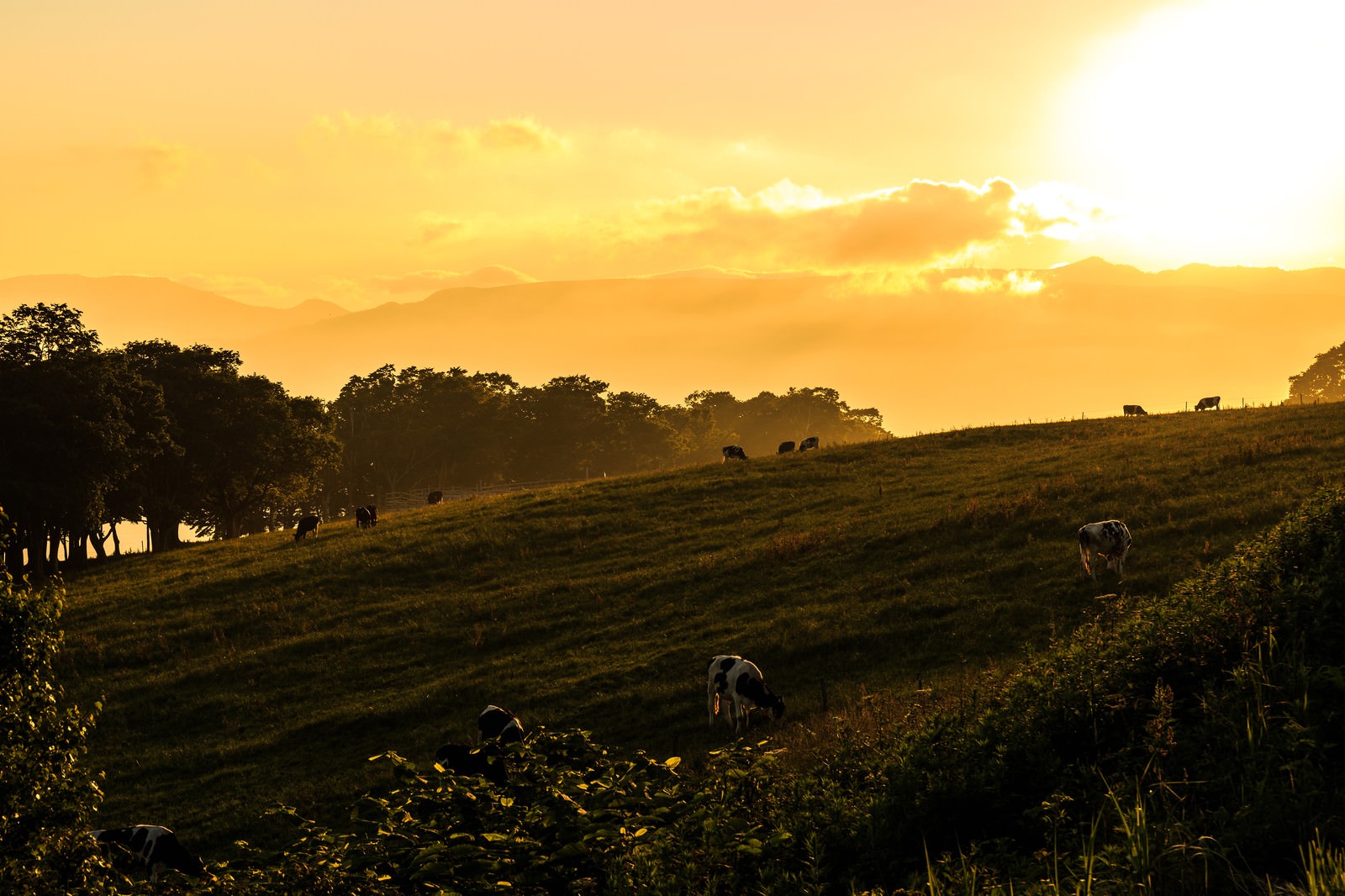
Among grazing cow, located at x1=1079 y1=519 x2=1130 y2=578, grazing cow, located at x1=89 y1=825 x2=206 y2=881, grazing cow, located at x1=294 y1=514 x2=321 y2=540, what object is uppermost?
grazing cow, located at x1=294 y1=514 x2=321 y2=540

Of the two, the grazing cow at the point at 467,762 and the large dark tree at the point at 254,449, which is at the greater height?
the large dark tree at the point at 254,449

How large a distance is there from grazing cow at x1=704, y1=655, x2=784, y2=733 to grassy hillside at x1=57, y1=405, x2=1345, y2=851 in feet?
2.13

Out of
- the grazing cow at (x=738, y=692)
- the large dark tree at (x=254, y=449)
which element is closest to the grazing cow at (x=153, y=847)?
the grazing cow at (x=738, y=692)

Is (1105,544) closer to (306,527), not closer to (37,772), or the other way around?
(37,772)

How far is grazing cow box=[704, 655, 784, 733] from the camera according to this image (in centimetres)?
2205

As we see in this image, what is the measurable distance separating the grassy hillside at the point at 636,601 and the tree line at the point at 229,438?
775 centimetres

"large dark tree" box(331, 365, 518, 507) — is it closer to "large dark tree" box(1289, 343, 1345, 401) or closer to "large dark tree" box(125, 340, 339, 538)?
"large dark tree" box(125, 340, 339, 538)

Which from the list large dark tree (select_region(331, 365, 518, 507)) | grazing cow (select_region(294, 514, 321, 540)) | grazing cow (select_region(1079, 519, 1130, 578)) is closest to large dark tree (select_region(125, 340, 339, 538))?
grazing cow (select_region(294, 514, 321, 540))

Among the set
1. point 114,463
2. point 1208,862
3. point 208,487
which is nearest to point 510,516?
point 114,463

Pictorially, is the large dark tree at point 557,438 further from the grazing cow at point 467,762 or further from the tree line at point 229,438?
the grazing cow at point 467,762

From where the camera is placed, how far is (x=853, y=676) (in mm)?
24188

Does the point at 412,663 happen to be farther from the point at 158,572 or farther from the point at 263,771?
the point at 158,572

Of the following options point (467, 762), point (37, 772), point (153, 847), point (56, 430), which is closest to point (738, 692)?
point (467, 762)

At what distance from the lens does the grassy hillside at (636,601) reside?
80.1 ft
